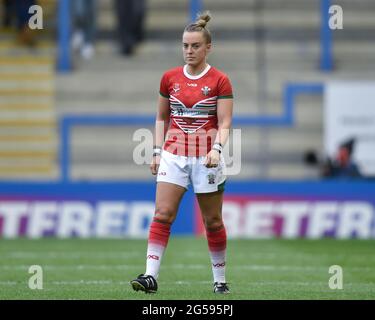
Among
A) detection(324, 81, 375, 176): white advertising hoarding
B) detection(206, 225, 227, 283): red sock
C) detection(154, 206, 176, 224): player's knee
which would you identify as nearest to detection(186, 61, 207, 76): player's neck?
detection(154, 206, 176, 224): player's knee

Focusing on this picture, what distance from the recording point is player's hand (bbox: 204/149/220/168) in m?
9.02

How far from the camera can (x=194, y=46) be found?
30.3ft

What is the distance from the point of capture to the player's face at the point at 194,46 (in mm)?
9211

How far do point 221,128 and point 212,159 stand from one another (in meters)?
0.32

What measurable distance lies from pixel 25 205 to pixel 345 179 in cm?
508

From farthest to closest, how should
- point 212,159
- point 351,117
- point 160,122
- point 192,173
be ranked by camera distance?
1. point 351,117
2. point 160,122
3. point 192,173
4. point 212,159

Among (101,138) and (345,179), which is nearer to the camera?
(345,179)

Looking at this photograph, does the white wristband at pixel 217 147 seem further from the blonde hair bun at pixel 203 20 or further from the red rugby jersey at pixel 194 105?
the blonde hair bun at pixel 203 20

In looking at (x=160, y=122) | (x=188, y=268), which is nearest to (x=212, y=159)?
(x=160, y=122)

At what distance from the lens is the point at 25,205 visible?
17266 mm

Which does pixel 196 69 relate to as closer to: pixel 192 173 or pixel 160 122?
pixel 160 122

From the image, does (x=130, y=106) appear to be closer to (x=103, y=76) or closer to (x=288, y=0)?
(x=103, y=76)
